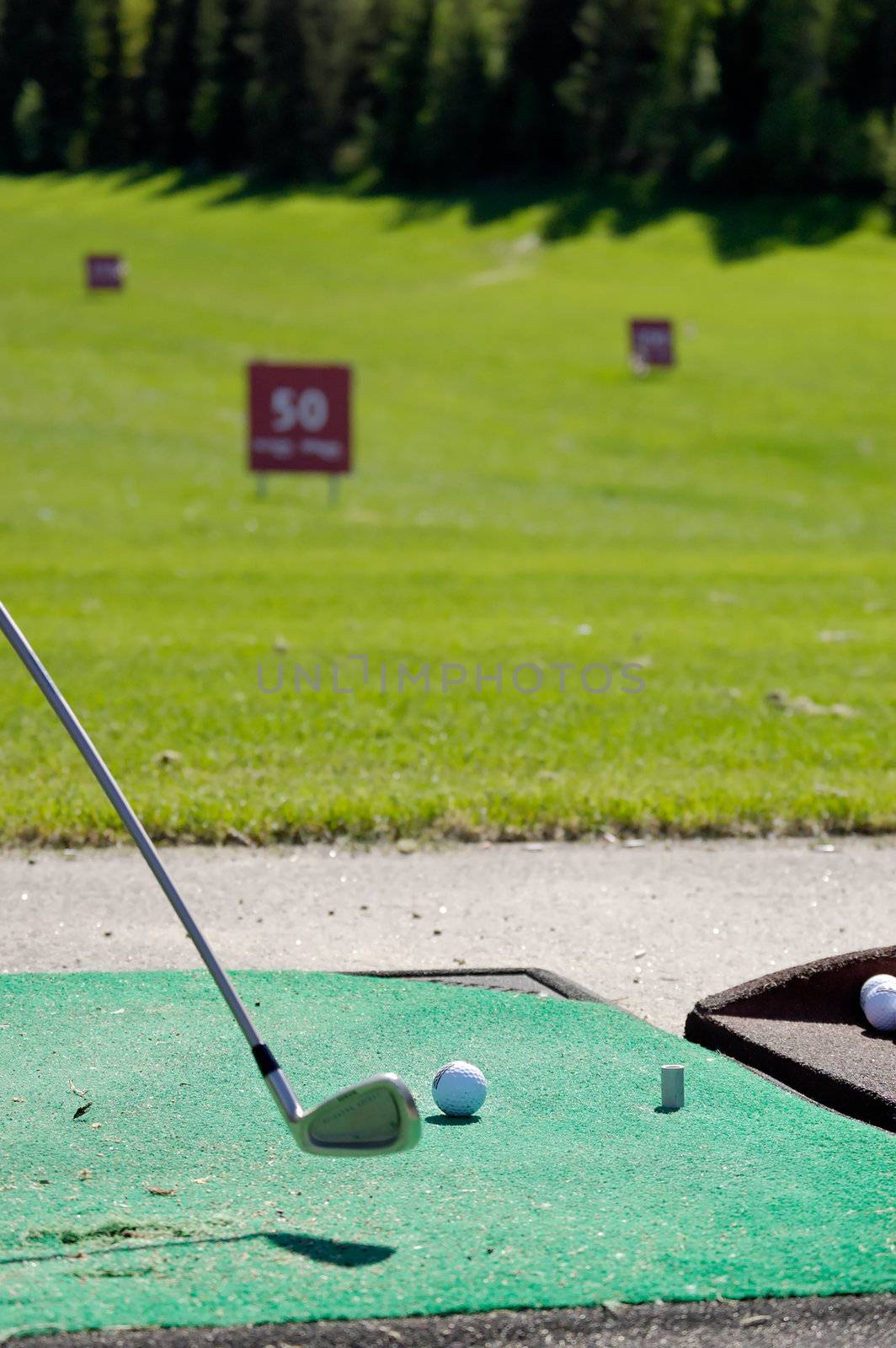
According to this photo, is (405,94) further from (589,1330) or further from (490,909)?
(589,1330)

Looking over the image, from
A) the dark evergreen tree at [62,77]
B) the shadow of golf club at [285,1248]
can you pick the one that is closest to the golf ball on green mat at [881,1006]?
the shadow of golf club at [285,1248]

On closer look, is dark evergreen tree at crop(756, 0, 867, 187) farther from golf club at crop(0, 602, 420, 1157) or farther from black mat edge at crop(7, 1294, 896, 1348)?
black mat edge at crop(7, 1294, 896, 1348)

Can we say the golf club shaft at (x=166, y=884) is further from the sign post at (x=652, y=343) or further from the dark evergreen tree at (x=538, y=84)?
the dark evergreen tree at (x=538, y=84)

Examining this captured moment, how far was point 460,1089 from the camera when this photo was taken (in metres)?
3.96

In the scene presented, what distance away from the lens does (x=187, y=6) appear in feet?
280

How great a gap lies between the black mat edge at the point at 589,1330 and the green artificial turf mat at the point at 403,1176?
0.11 feet

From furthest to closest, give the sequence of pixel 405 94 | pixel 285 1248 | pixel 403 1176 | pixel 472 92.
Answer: pixel 405 94, pixel 472 92, pixel 403 1176, pixel 285 1248

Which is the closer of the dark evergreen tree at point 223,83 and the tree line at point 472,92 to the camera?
the tree line at point 472,92

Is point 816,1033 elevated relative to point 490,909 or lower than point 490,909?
elevated

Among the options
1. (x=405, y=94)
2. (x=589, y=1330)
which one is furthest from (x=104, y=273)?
(x=589, y=1330)

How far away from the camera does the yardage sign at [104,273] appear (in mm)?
42281

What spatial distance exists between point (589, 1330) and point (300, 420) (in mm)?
15819

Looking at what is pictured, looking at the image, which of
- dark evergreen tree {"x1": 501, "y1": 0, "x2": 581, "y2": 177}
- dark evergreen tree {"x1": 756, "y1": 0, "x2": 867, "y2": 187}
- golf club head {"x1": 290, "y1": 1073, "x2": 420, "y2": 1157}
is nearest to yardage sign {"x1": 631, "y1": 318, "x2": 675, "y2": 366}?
golf club head {"x1": 290, "y1": 1073, "x2": 420, "y2": 1157}

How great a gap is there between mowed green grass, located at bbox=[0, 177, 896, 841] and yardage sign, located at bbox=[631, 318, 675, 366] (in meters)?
0.45
